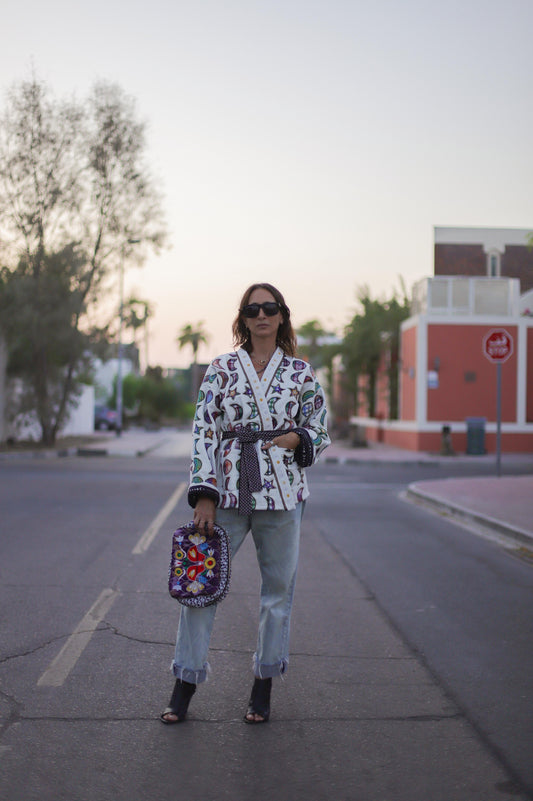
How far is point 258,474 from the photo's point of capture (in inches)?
157

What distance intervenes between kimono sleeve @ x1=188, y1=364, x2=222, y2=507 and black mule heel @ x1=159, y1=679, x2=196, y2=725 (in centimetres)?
82

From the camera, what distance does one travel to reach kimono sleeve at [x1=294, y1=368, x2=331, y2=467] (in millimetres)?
4055

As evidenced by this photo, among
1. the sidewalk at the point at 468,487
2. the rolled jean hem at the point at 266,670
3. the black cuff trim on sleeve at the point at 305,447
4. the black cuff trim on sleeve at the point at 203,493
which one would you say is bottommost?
the sidewalk at the point at 468,487

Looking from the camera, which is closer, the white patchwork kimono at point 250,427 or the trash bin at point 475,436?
the white patchwork kimono at point 250,427

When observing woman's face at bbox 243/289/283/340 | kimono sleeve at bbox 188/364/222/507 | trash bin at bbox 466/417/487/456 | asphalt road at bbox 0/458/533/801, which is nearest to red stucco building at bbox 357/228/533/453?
trash bin at bbox 466/417/487/456

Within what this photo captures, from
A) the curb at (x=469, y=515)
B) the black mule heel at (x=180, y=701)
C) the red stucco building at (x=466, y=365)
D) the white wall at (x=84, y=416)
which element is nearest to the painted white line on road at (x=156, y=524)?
the curb at (x=469, y=515)

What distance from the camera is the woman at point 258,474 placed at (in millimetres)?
3982

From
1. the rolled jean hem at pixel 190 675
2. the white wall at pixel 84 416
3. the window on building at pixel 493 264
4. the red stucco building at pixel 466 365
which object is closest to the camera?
the rolled jean hem at pixel 190 675

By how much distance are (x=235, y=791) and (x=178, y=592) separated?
91 centimetres

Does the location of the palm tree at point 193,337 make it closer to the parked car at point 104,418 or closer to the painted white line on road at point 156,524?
the parked car at point 104,418

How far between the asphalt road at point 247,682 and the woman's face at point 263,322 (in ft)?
5.80

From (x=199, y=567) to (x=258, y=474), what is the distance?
482mm

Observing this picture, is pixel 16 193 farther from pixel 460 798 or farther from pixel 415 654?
pixel 460 798

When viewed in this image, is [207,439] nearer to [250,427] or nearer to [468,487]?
[250,427]
